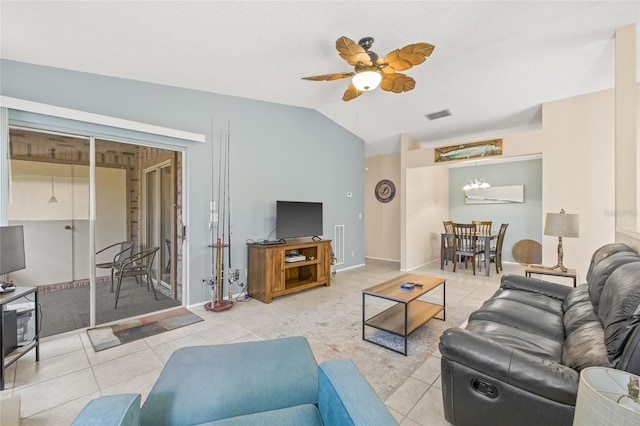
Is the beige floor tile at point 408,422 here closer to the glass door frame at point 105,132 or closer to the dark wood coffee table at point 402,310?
the dark wood coffee table at point 402,310

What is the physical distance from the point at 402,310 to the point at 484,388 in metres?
1.50

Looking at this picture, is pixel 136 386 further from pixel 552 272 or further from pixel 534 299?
pixel 552 272

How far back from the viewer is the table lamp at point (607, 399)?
0.70 meters

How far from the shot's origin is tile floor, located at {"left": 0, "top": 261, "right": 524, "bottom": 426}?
67.3 inches

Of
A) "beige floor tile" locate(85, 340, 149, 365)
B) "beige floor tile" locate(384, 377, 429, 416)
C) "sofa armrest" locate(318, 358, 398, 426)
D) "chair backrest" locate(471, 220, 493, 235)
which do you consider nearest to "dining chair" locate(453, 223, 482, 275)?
"chair backrest" locate(471, 220, 493, 235)

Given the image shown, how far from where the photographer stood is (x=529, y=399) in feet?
4.03

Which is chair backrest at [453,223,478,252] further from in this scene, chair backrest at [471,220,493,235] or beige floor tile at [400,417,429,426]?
beige floor tile at [400,417,429,426]

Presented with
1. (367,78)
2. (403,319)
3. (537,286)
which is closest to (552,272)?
(537,286)

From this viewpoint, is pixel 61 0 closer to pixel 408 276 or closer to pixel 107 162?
pixel 107 162

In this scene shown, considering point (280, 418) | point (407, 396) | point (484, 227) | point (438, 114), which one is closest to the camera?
point (280, 418)

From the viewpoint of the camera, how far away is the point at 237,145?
3.95 meters

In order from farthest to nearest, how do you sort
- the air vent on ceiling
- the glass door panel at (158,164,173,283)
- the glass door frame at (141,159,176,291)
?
the air vent on ceiling
the glass door frame at (141,159,176,291)
the glass door panel at (158,164,173,283)

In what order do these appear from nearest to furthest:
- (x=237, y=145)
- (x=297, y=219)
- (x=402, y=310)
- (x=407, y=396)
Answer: (x=407, y=396) → (x=402, y=310) → (x=237, y=145) → (x=297, y=219)

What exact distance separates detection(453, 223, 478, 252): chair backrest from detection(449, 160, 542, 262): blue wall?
6.26 feet
